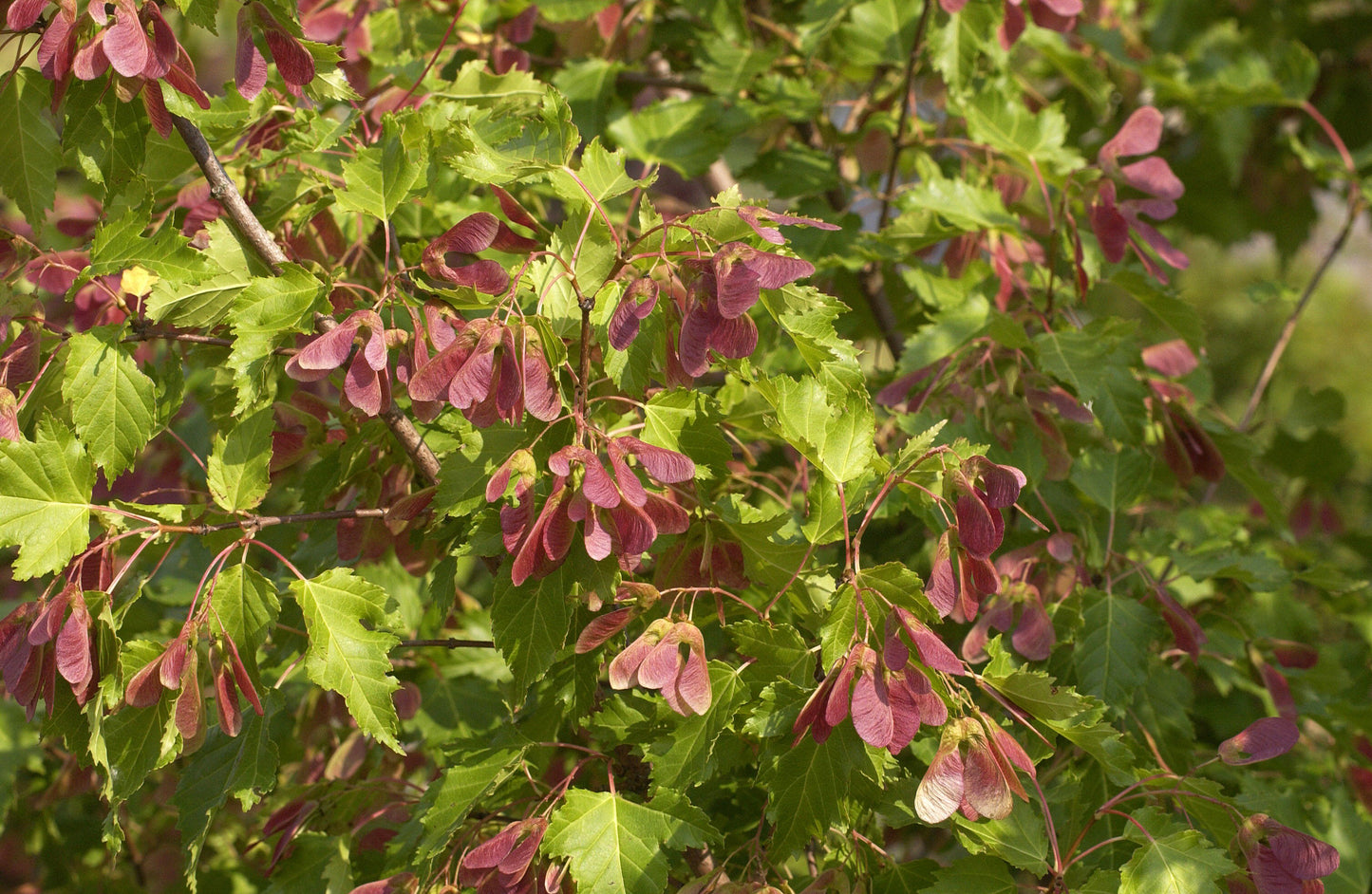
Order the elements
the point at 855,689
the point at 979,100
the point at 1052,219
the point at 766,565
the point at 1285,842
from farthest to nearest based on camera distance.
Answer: the point at 979,100 < the point at 1052,219 < the point at 766,565 < the point at 1285,842 < the point at 855,689

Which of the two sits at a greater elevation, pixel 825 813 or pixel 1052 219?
pixel 1052 219

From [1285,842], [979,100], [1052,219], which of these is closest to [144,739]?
[1285,842]

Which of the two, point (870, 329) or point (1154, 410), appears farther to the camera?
point (870, 329)

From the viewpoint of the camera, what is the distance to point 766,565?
1172 mm

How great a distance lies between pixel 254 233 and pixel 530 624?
21.4 inches

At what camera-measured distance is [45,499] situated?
1.10 metres

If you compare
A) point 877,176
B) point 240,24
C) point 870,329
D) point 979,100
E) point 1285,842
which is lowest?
point 870,329

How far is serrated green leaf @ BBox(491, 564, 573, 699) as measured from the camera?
110cm

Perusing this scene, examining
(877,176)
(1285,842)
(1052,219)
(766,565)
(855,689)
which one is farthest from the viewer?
(877,176)

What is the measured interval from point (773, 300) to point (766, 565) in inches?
11.4

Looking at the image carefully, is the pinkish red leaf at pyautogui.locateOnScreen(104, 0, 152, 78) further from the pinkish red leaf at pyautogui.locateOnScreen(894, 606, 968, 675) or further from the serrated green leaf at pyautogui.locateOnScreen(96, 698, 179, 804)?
the pinkish red leaf at pyautogui.locateOnScreen(894, 606, 968, 675)

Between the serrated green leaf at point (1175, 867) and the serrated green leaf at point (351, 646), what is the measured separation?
0.74 m

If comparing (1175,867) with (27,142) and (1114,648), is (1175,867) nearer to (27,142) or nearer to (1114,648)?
(1114,648)

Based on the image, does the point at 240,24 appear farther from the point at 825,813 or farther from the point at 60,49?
the point at 825,813
